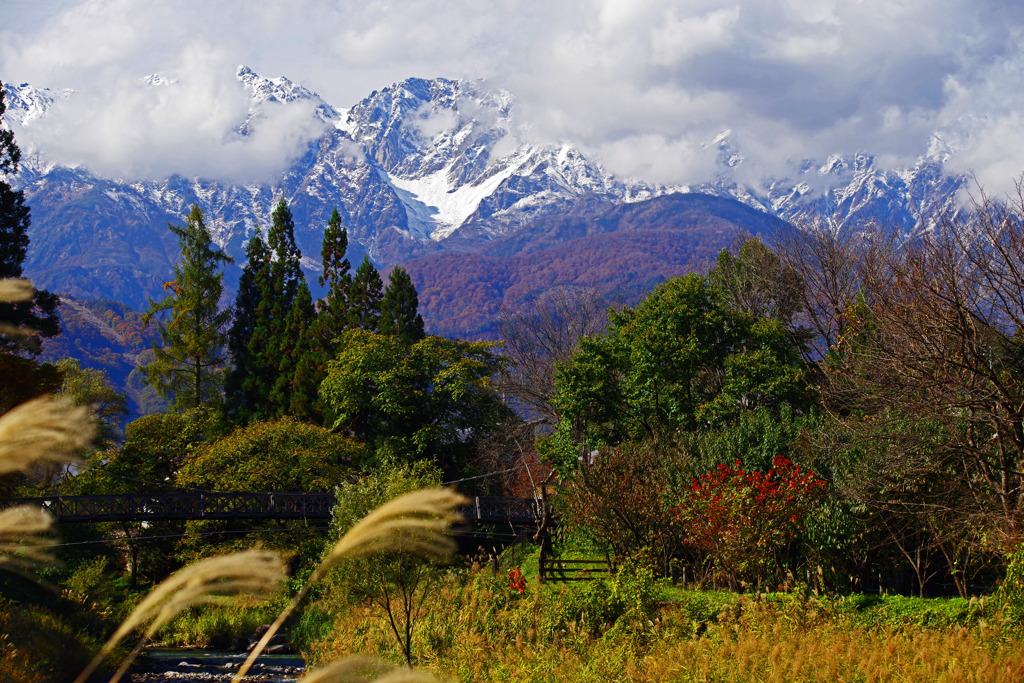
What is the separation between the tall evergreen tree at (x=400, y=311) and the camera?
141 feet

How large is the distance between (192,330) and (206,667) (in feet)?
82.9

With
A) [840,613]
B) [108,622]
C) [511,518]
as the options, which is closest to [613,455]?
[511,518]

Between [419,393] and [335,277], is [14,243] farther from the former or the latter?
[335,277]

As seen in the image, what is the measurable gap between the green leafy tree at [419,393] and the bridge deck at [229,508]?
530cm

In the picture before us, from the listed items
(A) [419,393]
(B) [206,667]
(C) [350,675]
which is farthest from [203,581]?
(A) [419,393]

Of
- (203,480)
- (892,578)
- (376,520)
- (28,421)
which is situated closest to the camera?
(376,520)

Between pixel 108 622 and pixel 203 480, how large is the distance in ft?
29.8

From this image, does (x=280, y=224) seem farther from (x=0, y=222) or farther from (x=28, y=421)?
(x=28, y=421)

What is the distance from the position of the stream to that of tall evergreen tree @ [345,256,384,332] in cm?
2204

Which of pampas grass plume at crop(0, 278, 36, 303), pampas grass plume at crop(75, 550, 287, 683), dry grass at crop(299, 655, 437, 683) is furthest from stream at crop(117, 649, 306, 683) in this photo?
dry grass at crop(299, 655, 437, 683)

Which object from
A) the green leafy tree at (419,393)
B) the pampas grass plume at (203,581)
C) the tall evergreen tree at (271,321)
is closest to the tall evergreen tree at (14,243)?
the green leafy tree at (419,393)

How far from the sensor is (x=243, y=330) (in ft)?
164

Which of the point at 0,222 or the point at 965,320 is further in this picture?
the point at 0,222

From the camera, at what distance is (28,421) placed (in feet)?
9.03
